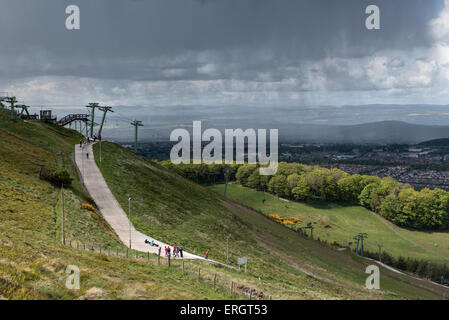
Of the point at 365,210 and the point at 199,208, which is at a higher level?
the point at 199,208

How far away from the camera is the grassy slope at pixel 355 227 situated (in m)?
101

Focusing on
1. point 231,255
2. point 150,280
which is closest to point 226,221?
point 231,255

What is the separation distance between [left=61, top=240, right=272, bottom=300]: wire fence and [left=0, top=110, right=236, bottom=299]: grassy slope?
967mm

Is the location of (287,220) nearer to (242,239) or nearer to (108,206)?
(242,239)

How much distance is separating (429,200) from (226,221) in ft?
307

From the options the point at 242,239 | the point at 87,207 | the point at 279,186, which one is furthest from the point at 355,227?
the point at 87,207

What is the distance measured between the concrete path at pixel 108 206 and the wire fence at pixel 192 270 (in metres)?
3.27

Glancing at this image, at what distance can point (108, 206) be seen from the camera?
56.0m

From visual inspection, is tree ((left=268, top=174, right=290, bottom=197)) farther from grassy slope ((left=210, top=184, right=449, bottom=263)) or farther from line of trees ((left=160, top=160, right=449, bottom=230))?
grassy slope ((left=210, top=184, right=449, bottom=263))

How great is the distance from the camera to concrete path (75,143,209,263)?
43188mm

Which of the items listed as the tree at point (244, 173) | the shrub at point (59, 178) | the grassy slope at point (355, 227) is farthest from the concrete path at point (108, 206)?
the tree at point (244, 173)

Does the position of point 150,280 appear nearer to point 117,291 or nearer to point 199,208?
point 117,291
